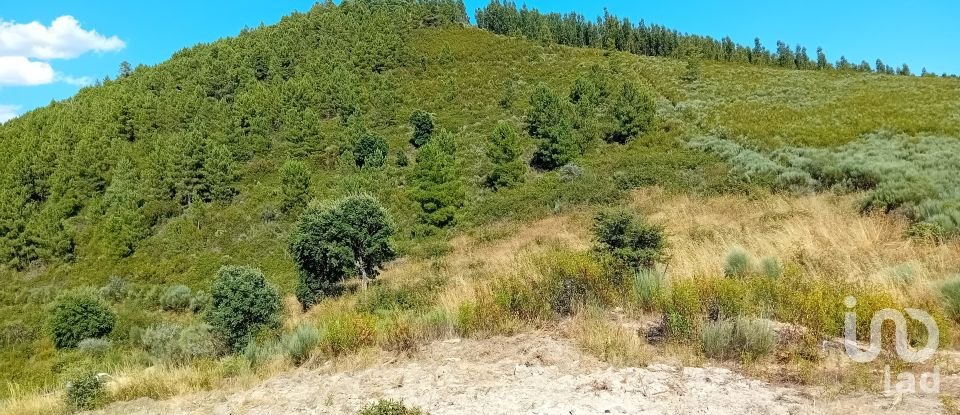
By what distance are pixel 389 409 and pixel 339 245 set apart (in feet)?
51.7

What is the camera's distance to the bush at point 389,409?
3.93 meters

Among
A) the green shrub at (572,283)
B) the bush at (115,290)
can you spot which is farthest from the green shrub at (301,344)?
the bush at (115,290)

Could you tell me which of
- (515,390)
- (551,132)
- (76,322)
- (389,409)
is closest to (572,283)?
(515,390)

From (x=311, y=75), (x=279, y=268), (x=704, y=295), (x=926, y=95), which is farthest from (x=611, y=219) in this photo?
(x=311, y=75)

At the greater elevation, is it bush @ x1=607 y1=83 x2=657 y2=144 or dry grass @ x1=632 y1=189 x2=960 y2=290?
bush @ x1=607 y1=83 x2=657 y2=144

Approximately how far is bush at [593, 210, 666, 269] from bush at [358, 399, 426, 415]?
415 centimetres

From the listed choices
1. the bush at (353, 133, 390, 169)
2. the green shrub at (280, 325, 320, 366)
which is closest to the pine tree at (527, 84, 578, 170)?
the bush at (353, 133, 390, 169)

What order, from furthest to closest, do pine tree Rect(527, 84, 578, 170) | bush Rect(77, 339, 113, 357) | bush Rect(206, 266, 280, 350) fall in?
pine tree Rect(527, 84, 578, 170)
bush Rect(77, 339, 113, 357)
bush Rect(206, 266, 280, 350)

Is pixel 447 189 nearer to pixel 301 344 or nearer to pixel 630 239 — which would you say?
pixel 630 239

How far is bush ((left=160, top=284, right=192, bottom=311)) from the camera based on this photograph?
96.1ft

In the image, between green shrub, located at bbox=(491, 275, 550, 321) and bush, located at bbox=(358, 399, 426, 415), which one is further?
green shrub, located at bbox=(491, 275, 550, 321)

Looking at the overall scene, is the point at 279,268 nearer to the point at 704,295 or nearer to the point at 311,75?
the point at 704,295

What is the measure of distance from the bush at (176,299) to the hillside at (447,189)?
16.5 inches

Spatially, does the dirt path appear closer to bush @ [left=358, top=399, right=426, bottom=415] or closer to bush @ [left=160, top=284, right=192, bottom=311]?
bush @ [left=358, top=399, right=426, bottom=415]
